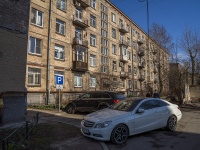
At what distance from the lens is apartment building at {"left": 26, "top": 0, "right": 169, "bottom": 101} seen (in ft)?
67.7

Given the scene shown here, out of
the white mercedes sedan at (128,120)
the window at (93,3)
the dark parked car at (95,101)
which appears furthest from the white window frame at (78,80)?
the white mercedes sedan at (128,120)

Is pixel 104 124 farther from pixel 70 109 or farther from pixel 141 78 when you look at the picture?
→ pixel 141 78

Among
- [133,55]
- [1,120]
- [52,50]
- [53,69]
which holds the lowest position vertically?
[1,120]

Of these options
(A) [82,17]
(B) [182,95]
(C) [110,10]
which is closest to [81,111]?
(B) [182,95]

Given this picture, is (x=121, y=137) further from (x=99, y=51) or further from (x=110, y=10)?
(x=110, y=10)

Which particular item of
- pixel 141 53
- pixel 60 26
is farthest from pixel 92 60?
pixel 141 53

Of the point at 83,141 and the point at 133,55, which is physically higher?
the point at 133,55

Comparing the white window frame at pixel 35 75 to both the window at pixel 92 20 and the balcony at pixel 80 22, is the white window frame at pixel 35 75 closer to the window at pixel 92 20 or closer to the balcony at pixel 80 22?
the balcony at pixel 80 22

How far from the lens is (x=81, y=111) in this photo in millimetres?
14438

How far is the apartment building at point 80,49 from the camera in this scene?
2062cm

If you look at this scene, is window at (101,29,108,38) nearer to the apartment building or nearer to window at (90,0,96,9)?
the apartment building

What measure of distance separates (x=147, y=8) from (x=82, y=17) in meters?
A: 11.2

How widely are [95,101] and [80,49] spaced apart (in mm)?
13393

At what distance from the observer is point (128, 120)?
720cm
